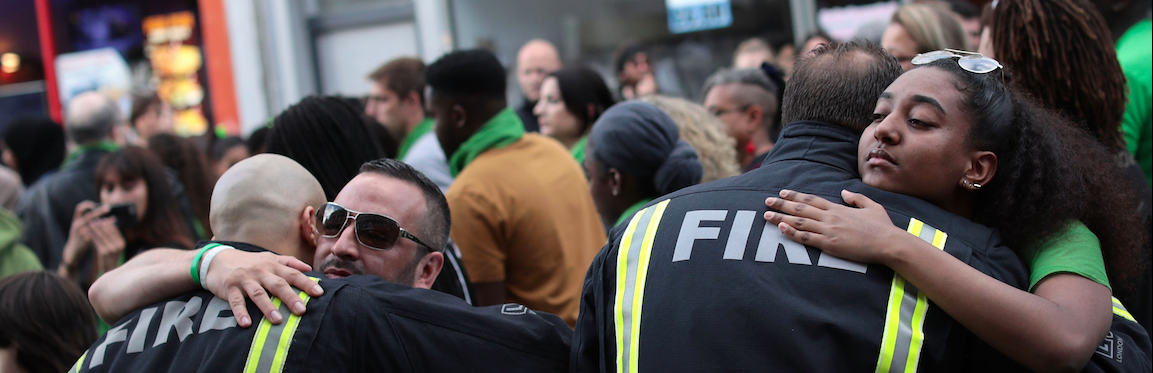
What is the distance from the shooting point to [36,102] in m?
12.0

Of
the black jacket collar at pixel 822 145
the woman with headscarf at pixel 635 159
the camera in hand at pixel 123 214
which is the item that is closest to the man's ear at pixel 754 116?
the woman with headscarf at pixel 635 159

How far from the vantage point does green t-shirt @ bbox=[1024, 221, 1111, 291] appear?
1594 millimetres

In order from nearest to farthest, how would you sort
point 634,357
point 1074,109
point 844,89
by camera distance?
point 634,357
point 844,89
point 1074,109

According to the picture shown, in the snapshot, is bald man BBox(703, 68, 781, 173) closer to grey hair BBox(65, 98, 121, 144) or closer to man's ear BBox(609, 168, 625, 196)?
man's ear BBox(609, 168, 625, 196)

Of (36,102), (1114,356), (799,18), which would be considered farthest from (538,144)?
(36,102)

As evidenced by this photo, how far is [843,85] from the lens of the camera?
1.85 metres

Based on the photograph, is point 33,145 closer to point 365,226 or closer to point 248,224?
point 248,224

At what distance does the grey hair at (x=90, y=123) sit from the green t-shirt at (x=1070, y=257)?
509 centimetres

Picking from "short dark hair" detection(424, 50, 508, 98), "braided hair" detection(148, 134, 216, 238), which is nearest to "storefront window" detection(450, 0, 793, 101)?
"braided hair" detection(148, 134, 216, 238)

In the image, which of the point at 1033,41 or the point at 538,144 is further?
the point at 538,144

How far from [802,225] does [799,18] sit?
19.0 ft

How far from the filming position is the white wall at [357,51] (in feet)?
26.9

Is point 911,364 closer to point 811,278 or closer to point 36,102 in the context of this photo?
point 811,278

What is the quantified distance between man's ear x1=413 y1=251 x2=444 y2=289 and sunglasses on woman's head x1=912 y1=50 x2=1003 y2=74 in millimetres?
1217
